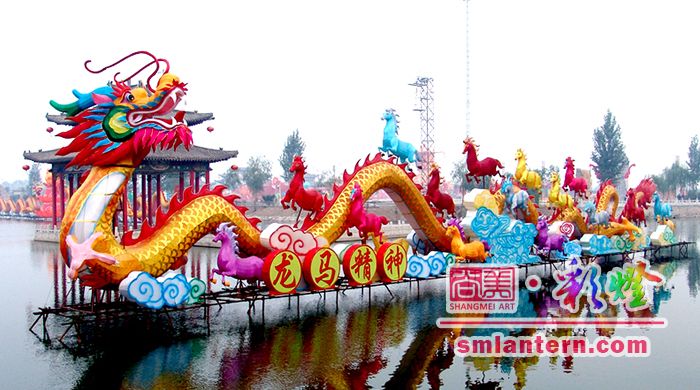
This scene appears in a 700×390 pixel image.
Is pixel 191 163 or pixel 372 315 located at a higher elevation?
pixel 191 163

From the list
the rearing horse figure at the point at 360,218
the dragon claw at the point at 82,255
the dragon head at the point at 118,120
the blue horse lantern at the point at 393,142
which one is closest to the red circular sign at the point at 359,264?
the rearing horse figure at the point at 360,218

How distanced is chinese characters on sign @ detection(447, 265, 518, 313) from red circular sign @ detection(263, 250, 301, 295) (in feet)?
14.3

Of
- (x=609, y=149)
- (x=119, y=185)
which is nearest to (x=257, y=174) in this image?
(x=609, y=149)

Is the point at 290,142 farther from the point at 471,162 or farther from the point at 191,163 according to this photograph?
the point at 471,162

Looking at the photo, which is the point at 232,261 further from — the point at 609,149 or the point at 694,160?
the point at 694,160

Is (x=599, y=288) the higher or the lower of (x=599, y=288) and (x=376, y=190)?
the lower

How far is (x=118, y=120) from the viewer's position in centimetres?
1543

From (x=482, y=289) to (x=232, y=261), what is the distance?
288 inches

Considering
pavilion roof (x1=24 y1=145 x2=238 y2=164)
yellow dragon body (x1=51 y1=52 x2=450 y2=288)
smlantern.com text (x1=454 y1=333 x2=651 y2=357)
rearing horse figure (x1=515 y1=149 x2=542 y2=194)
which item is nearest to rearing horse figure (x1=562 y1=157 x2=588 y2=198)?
rearing horse figure (x1=515 y1=149 x2=542 y2=194)

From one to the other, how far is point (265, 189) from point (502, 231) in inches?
2583

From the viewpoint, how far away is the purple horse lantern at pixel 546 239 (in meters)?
25.2

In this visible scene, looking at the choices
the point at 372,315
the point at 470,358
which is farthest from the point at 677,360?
the point at 372,315

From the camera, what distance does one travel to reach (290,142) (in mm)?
75688

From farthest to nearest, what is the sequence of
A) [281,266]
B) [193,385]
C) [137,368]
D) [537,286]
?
[537,286]
[281,266]
[137,368]
[193,385]
